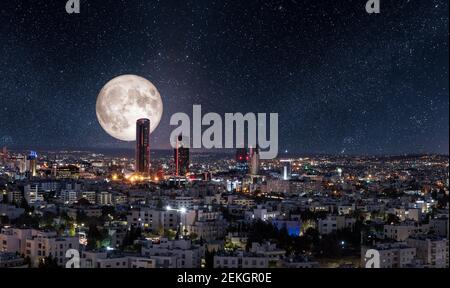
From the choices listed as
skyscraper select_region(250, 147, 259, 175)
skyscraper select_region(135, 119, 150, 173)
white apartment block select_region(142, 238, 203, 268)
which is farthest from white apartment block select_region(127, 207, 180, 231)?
white apartment block select_region(142, 238, 203, 268)

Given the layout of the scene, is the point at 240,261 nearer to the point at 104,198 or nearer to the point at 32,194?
the point at 104,198

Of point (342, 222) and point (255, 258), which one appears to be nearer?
point (255, 258)

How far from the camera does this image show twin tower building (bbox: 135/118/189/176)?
7738 millimetres

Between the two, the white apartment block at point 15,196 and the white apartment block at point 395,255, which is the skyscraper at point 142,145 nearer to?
the white apartment block at point 15,196

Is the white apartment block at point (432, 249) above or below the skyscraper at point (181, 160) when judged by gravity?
below

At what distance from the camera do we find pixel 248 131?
239 inches

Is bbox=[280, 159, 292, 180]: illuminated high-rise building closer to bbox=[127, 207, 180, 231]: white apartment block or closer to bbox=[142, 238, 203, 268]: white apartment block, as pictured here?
bbox=[127, 207, 180, 231]: white apartment block

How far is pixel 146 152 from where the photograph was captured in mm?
10414

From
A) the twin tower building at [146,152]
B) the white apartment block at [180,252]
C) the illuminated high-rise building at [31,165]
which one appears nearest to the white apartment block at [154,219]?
the twin tower building at [146,152]

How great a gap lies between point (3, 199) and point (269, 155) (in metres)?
3.23

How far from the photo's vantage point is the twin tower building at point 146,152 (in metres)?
7.74
